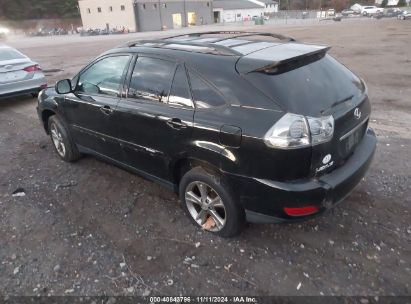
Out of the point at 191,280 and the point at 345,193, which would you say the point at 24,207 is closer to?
the point at 191,280

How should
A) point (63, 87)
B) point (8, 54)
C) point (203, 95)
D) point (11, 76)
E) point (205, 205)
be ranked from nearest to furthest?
point (203, 95), point (205, 205), point (63, 87), point (11, 76), point (8, 54)

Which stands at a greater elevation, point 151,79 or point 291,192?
point 151,79

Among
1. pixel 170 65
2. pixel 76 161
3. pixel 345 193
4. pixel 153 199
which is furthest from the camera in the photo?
pixel 76 161

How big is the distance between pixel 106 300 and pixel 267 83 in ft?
6.86

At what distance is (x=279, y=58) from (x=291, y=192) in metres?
1.08

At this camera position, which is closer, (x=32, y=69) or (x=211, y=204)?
(x=211, y=204)

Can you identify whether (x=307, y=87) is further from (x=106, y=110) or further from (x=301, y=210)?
(x=106, y=110)

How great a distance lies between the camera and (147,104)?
333 centimetres

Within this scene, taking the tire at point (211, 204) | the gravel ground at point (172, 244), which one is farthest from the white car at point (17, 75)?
the tire at point (211, 204)

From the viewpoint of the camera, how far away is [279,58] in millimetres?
2750

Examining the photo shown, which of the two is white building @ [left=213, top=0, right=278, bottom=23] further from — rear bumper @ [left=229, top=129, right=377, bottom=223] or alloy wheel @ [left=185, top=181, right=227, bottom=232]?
rear bumper @ [left=229, top=129, right=377, bottom=223]

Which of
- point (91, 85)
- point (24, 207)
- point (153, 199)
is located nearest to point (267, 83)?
point (153, 199)

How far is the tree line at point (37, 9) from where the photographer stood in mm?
72875

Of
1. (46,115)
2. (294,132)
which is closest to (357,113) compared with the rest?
(294,132)
